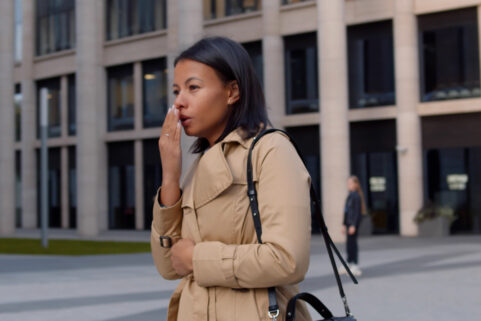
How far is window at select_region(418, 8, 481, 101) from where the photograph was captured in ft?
87.2

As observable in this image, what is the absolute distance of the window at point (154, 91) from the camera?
3384cm

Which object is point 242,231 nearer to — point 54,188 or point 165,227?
point 165,227

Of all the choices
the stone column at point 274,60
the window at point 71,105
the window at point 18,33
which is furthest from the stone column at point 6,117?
the stone column at point 274,60

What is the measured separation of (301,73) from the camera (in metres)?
29.8

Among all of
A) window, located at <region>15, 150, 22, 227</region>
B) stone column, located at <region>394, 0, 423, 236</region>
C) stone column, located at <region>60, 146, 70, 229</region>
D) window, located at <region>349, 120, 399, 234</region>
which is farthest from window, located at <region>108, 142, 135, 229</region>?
stone column, located at <region>394, 0, 423, 236</region>

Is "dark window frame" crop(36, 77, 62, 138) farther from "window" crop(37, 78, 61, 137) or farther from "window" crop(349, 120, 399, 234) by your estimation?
"window" crop(349, 120, 399, 234)

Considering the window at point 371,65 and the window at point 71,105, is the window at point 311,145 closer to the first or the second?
the window at point 371,65

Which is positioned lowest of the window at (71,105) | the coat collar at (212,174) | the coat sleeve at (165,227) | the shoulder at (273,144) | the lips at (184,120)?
the coat sleeve at (165,227)

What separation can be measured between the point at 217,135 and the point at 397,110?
84.1 ft

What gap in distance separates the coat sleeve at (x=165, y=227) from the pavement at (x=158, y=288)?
575cm

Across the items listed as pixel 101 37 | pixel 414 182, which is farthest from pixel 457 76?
pixel 101 37

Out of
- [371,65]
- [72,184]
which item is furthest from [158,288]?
[72,184]

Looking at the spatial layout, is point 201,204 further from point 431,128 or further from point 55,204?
point 55,204

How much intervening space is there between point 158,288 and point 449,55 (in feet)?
66.9
